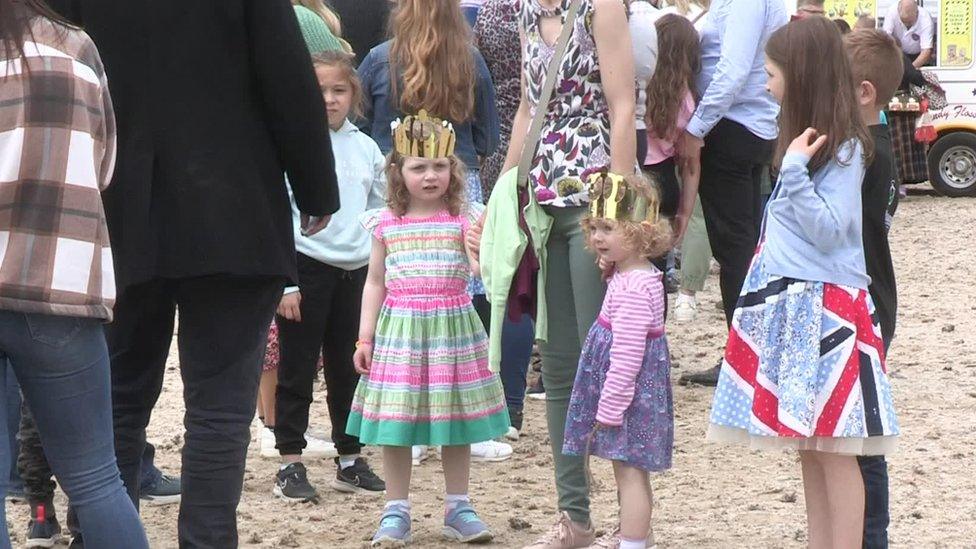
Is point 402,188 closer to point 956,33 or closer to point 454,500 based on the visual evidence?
point 454,500

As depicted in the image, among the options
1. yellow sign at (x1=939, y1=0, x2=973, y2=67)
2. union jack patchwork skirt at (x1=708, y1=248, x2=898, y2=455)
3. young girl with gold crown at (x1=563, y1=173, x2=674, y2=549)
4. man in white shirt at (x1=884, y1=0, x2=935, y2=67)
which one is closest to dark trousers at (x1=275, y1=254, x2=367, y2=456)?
young girl with gold crown at (x1=563, y1=173, x2=674, y2=549)

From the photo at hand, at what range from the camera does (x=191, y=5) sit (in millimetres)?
3811

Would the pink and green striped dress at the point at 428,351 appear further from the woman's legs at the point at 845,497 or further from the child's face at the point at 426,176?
the woman's legs at the point at 845,497

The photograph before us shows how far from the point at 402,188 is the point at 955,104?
11.5m

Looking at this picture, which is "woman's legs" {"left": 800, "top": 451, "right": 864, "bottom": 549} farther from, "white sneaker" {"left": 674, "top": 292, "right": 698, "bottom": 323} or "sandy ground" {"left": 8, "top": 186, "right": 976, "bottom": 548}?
"white sneaker" {"left": 674, "top": 292, "right": 698, "bottom": 323}

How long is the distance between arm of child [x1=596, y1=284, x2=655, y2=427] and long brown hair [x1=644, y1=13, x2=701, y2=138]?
2.68m

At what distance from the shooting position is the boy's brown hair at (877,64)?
171 inches

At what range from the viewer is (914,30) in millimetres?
16234

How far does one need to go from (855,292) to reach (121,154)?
189 centimetres

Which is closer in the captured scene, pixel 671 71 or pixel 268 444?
pixel 268 444

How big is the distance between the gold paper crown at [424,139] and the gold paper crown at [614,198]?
0.72m

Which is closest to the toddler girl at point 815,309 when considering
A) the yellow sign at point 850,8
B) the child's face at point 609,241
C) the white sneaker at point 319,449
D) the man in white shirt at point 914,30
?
the child's face at point 609,241

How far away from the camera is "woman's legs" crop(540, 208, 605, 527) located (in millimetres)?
4809

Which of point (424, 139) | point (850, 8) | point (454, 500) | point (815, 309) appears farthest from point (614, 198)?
point (850, 8)
